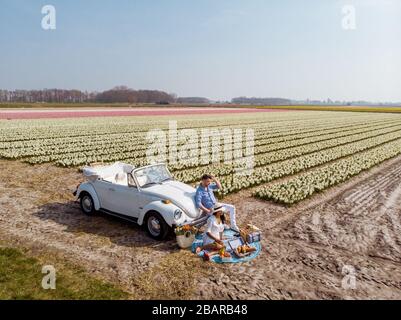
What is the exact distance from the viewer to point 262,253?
8219 millimetres

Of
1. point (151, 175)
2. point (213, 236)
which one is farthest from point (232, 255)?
point (151, 175)

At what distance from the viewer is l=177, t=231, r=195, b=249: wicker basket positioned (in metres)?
8.18

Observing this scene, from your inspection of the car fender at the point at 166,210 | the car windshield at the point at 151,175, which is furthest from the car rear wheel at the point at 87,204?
the car fender at the point at 166,210

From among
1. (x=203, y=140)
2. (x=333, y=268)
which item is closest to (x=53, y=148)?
(x=203, y=140)

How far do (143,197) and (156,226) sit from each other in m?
0.87

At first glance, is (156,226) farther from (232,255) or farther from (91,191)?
(91,191)

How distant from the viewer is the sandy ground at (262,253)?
21.9ft

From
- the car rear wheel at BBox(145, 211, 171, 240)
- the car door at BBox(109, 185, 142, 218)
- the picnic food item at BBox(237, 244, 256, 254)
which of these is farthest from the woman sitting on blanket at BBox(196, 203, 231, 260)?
the car door at BBox(109, 185, 142, 218)

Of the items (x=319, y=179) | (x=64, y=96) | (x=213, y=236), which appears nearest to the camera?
(x=213, y=236)

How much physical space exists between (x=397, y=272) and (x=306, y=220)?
3.49 m

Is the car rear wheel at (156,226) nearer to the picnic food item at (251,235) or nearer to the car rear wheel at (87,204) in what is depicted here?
the picnic food item at (251,235)

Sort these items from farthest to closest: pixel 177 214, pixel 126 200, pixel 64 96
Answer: pixel 64 96
pixel 126 200
pixel 177 214

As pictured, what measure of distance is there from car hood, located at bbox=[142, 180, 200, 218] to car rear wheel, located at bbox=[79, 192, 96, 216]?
2.43 metres

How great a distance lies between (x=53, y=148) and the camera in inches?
893
